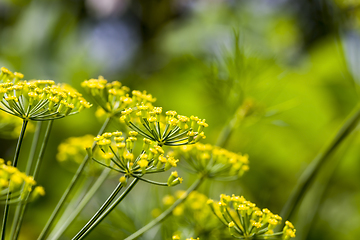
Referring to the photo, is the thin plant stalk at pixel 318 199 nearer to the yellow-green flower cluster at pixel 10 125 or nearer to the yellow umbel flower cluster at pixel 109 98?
the yellow umbel flower cluster at pixel 109 98

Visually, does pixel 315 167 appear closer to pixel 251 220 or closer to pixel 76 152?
pixel 251 220

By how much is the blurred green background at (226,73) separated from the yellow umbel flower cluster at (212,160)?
0.47 feet

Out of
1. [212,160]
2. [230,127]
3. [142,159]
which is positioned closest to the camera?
[142,159]

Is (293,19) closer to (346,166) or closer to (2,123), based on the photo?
(346,166)

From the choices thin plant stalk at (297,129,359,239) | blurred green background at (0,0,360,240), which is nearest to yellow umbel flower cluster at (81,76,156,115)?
blurred green background at (0,0,360,240)

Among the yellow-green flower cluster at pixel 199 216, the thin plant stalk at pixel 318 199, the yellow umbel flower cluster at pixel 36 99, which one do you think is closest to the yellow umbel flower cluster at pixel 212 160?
the yellow-green flower cluster at pixel 199 216

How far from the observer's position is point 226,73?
675mm

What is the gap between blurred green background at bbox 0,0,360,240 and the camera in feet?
2.11

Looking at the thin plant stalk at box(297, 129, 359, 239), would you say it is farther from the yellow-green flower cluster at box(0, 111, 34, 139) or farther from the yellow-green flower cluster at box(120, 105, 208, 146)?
the yellow-green flower cluster at box(0, 111, 34, 139)

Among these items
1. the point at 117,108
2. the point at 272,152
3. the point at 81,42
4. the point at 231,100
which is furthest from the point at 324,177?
the point at 81,42

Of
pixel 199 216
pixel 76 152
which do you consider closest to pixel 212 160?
pixel 199 216

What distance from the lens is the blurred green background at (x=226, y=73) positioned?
2.11 feet

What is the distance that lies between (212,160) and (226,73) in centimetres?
31

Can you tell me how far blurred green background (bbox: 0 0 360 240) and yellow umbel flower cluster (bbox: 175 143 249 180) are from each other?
0.47ft
